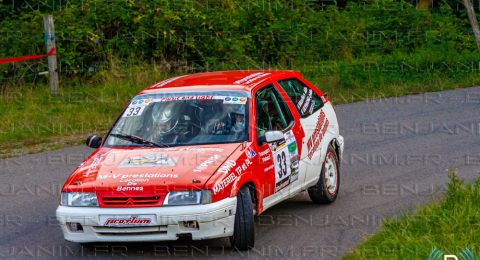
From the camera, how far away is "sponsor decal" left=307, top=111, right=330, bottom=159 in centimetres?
995

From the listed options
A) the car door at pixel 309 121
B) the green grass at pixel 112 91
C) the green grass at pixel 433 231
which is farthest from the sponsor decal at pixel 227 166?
the green grass at pixel 112 91

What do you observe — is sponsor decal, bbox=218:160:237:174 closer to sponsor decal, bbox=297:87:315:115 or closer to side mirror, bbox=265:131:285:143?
side mirror, bbox=265:131:285:143

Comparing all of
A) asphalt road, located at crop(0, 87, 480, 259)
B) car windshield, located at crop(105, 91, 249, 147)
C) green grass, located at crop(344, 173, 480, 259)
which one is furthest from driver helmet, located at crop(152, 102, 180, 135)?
green grass, located at crop(344, 173, 480, 259)

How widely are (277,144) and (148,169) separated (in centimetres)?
148

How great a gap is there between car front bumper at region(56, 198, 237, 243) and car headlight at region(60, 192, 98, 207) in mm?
45

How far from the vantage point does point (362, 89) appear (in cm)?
1969

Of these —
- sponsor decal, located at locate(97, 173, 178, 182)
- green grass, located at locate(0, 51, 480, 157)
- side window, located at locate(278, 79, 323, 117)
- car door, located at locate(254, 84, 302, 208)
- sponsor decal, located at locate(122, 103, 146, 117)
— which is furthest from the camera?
green grass, located at locate(0, 51, 480, 157)

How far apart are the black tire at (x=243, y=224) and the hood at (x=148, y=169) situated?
0.36 m

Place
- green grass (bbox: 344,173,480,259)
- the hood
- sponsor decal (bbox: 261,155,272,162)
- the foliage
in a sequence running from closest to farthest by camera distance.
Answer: green grass (bbox: 344,173,480,259) → the hood → sponsor decal (bbox: 261,155,272,162) → the foliage

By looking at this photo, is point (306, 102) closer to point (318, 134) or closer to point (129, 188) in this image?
point (318, 134)

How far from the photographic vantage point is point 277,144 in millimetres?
9227

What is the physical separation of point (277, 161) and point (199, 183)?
134 cm

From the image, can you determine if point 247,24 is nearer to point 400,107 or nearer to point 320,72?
point 320,72

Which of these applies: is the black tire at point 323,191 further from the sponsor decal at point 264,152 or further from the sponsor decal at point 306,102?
the sponsor decal at point 264,152
